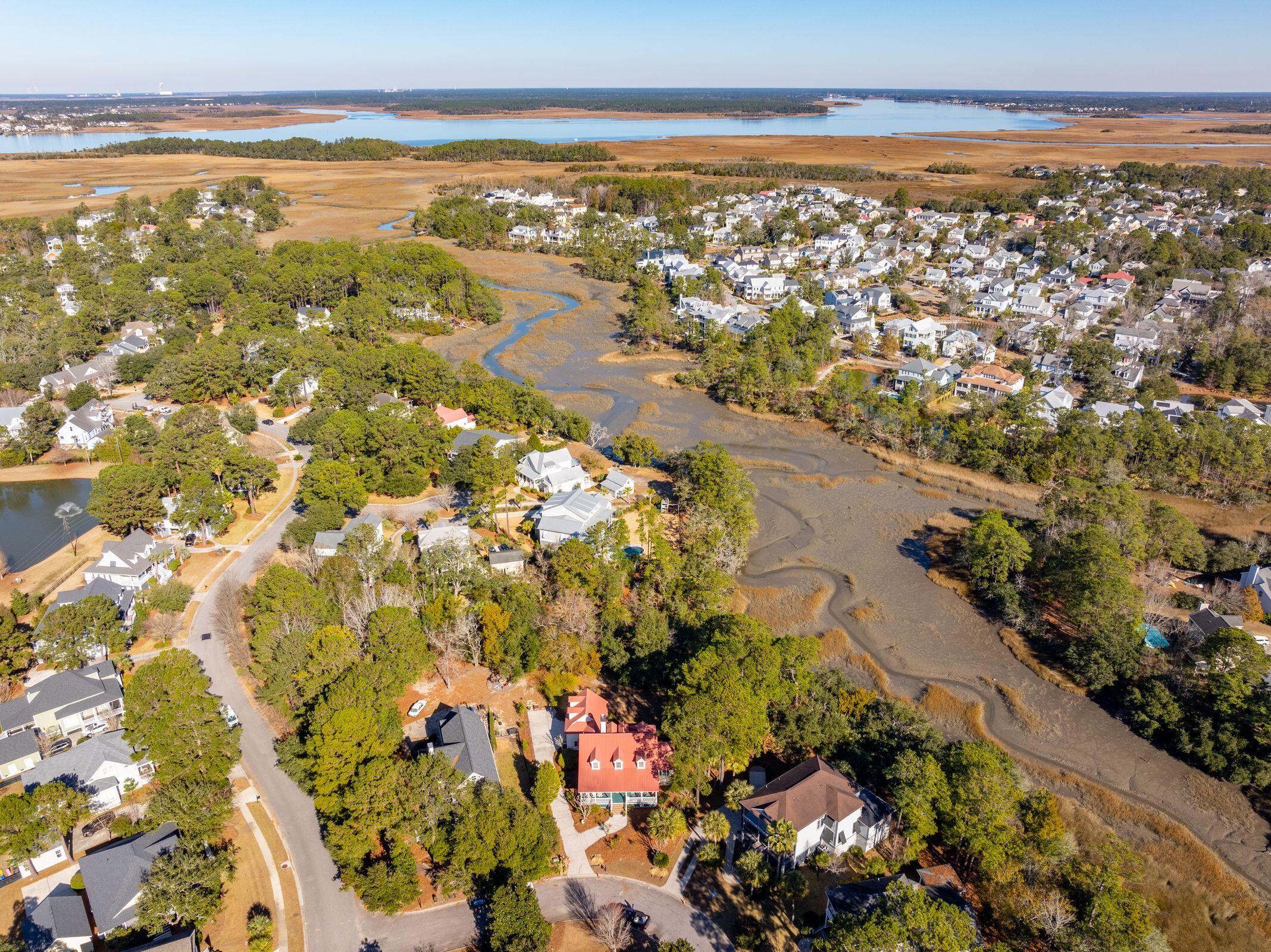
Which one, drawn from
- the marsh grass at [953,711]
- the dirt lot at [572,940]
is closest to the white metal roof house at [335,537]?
the dirt lot at [572,940]

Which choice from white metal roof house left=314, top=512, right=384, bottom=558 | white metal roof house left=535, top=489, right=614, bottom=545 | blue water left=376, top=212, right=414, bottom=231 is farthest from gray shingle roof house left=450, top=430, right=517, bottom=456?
blue water left=376, top=212, right=414, bottom=231

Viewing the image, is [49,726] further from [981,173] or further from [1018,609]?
[981,173]

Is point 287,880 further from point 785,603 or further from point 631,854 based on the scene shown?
point 785,603

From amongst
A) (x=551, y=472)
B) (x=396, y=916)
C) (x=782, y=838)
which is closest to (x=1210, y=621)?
(x=782, y=838)

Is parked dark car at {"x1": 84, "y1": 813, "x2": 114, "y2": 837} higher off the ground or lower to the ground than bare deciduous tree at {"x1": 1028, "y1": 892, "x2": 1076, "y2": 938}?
lower

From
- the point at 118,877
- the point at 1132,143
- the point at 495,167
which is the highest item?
the point at 1132,143

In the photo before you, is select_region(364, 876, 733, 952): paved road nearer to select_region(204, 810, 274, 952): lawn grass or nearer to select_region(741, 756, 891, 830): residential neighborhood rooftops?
select_region(204, 810, 274, 952): lawn grass
